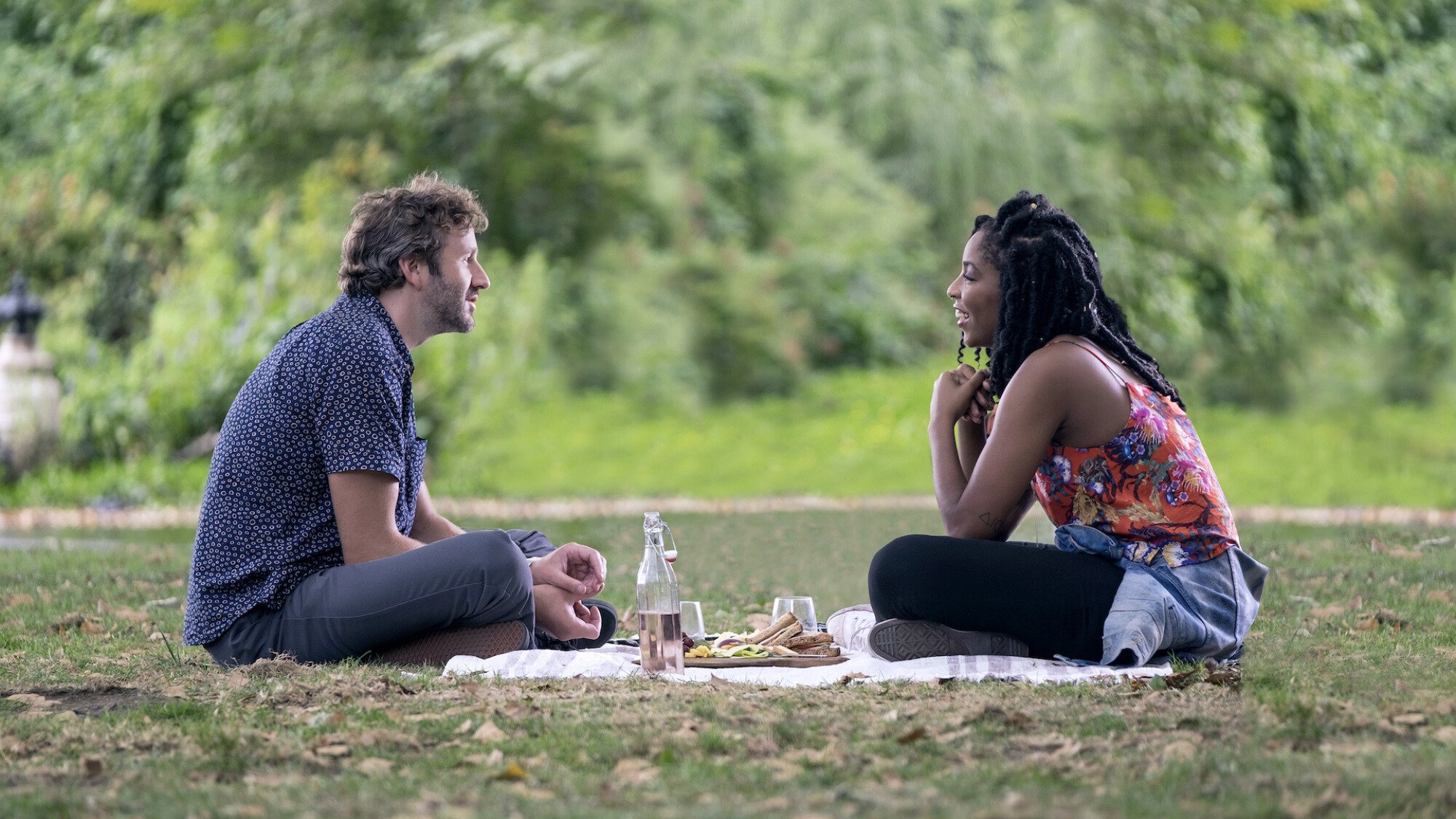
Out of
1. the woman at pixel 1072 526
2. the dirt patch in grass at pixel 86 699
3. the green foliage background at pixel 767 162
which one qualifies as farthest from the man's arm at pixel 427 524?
the green foliage background at pixel 767 162

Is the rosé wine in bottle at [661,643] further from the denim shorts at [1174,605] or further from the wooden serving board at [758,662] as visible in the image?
the denim shorts at [1174,605]

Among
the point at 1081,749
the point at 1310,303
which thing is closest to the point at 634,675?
the point at 1081,749

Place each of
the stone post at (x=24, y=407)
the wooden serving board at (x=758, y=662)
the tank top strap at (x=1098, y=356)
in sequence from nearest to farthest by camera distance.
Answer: the tank top strap at (x=1098, y=356) → the wooden serving board at (x=758, y=662) → the stone post at (x=24, y=407)

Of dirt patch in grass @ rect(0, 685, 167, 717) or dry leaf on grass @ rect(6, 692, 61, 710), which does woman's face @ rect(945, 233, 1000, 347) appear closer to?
dirt patch in grass @ rect(0, 685, 167, 717)

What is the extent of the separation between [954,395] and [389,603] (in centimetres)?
171

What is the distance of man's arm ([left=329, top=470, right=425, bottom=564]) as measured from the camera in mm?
3928

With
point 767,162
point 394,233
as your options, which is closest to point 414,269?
point 394,233

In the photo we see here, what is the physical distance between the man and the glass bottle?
0.21 metres

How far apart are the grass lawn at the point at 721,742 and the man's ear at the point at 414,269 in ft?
3.50

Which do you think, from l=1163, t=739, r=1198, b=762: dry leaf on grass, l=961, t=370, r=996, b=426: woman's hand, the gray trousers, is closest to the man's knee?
the gray trousers

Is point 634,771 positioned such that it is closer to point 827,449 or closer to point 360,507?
point 360,507

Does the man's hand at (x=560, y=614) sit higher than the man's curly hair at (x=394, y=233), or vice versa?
the man's curly hair at (x=394, y=233)

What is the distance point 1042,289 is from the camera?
4211 mm

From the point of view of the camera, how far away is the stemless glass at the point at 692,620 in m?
4.82
